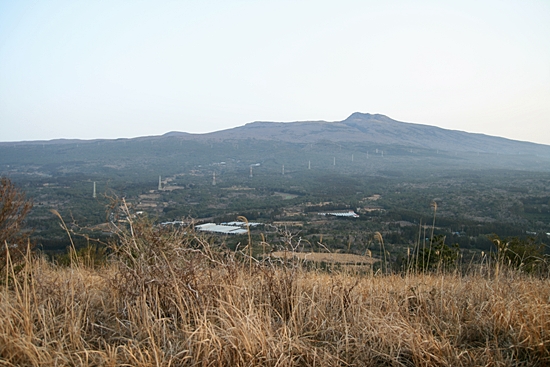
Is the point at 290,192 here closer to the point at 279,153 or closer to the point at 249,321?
the point at 249,321

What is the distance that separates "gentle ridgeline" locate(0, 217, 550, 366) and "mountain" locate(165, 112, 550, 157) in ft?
443

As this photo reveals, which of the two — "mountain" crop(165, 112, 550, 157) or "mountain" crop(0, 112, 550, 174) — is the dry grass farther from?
"mountain" crop(165, 112, 550, 157)

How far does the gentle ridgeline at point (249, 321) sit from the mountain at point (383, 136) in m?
135

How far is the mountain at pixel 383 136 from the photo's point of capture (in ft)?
481

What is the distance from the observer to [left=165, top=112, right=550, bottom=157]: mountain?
146m

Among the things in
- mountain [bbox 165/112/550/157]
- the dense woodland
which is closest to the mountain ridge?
mountain [bbox 165/112/550/157]

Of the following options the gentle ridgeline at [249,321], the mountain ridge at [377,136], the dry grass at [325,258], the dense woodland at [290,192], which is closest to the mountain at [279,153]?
the mountain ridge at [377,136]

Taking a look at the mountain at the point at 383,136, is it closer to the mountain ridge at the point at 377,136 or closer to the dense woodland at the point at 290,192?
the mountain ridge at the point at 377,136

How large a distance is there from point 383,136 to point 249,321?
160389mm

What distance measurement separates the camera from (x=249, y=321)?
2721mm

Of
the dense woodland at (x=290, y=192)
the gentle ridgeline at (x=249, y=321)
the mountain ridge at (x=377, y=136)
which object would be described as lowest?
the dense woodland at (x=290, y=192)

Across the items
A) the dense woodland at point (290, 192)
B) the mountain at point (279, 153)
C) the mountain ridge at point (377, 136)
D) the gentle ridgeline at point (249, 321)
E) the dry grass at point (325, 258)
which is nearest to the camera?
the gentle ridgeline at point (249, 321)

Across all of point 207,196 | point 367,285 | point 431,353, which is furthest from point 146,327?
point 207,196

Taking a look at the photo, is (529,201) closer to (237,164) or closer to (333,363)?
(333,363)
